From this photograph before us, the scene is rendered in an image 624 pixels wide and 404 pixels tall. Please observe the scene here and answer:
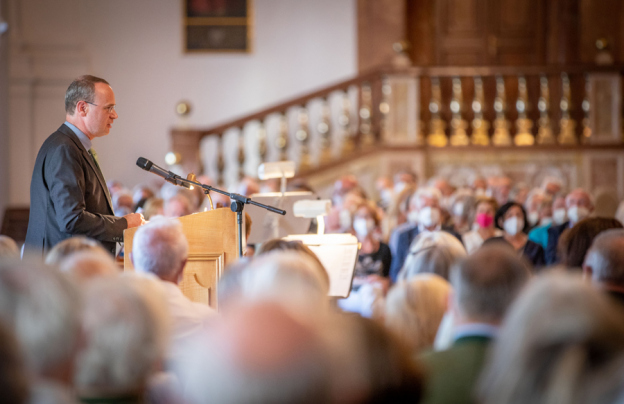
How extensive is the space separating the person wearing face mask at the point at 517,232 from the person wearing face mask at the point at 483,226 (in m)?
0.07

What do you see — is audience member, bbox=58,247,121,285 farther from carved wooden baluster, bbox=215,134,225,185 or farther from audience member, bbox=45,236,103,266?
carved wooden baluster, bbox=215,134,225,185

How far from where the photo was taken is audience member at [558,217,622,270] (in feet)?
13.0

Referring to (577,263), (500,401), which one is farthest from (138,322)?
(577,263)

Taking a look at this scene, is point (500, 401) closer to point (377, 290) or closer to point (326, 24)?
point (377, 290)

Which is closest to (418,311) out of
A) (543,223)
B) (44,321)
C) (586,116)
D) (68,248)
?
(44,321)

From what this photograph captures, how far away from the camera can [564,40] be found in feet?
35.2

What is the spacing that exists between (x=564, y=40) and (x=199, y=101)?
5.20m

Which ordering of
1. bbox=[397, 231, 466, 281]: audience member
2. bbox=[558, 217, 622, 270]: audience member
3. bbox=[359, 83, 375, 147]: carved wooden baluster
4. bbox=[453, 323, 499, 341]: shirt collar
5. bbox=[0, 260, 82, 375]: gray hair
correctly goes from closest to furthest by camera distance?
bbox=[0, 260, 82, 375]: gray hair
bbox=[453, 323, 499, 341]: shirt collar
bbox=[397, 231, 466, 281]: audience member
bbox=[558, 217, 622, 270]: audience member
bbox=[359, 83, 375, 147]: carved wooden baluster

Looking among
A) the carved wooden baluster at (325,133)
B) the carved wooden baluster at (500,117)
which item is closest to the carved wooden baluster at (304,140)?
the carved wooden baluster at (325,133)

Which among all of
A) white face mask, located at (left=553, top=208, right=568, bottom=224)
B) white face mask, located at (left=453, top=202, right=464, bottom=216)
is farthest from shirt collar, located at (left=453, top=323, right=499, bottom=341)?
white face mask, located at (left=553, top=208, right=568, bottom=224)

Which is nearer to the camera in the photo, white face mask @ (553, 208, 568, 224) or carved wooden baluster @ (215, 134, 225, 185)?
white face mask @ (553, 208, 568, 224)

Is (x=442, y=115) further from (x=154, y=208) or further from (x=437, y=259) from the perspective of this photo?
(x=437, y=259)

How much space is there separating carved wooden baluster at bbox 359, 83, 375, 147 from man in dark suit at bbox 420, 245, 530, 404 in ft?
23.0

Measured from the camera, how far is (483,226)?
5.81m
